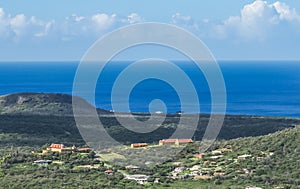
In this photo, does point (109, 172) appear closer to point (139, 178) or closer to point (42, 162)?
point (139, 178)

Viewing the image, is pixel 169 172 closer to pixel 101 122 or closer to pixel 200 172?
pixel 200 172

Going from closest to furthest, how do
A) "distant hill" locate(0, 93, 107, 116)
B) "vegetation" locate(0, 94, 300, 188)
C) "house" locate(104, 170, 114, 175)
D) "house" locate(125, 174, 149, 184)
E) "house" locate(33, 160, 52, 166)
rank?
"vegetation" locate(0, 94, 300, 188) → "house" locate(125, 174, 149, 184) → "house" locate(104, 170, 114, 175) → "house" locate(33, 160, 52, 166) → "distant hill" locate(0, 93, 107, 116)

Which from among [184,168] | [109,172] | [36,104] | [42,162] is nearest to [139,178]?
[109,172]

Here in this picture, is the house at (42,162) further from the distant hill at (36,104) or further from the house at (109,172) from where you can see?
the distant hill at (36,104)

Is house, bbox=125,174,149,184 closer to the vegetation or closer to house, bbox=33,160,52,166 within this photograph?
the vegetation

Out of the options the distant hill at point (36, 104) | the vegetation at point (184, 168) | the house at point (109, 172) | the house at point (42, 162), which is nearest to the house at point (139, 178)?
the vegetation at point (184, 168)

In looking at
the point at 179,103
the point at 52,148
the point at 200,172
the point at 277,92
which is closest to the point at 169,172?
the point at 200,172

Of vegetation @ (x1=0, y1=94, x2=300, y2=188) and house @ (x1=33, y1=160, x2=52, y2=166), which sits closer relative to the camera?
vegetation @ (x1=0, y1=94, x2=300, y2=188)

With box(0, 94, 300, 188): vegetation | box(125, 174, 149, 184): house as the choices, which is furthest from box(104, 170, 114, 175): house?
box(125, 174, 149, 184): house

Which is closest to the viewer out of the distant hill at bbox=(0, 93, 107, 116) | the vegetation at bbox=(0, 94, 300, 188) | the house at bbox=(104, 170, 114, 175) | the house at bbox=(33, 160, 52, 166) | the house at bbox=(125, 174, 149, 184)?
the vegetation at bbox=(0, 94, 300, 188)
